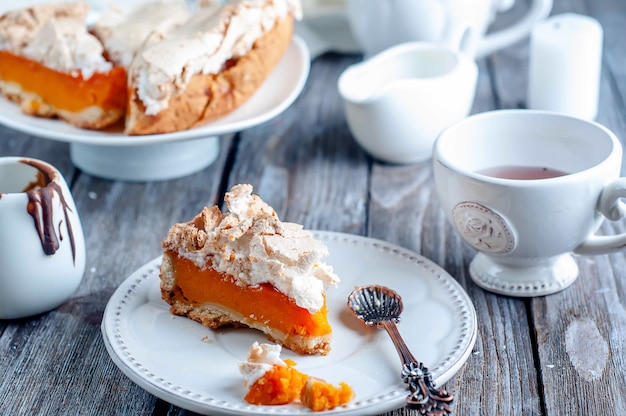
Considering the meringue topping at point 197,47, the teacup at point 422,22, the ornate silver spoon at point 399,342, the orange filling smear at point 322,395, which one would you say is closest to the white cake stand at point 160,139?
the meringue topping at point 197,47

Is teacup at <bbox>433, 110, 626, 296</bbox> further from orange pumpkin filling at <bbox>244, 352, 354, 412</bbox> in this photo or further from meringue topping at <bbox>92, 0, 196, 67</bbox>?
meringue topping at <bbox>92, 0, 196, 67</bbox>

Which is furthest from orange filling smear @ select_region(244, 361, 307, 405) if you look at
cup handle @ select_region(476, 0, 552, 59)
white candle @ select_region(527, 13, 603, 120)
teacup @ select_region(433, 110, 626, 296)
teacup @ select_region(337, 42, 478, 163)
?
cup handle @ select_region(476, 0, 552, 59)

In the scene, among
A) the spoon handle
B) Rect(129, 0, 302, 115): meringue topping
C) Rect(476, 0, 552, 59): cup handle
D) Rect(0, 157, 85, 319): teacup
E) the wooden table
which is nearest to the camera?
the spoon handle

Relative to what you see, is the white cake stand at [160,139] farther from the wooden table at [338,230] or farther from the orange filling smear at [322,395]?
the orange filling smear at [322,395]

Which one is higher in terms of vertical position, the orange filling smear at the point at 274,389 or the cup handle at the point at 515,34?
the orange filling smear at the point at 274,389

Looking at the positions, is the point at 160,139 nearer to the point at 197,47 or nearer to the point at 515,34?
the point at 197,47

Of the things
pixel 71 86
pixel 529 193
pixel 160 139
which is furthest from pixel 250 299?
pixel 71 86

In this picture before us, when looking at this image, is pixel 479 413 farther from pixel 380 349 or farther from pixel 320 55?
pixel 320 55
